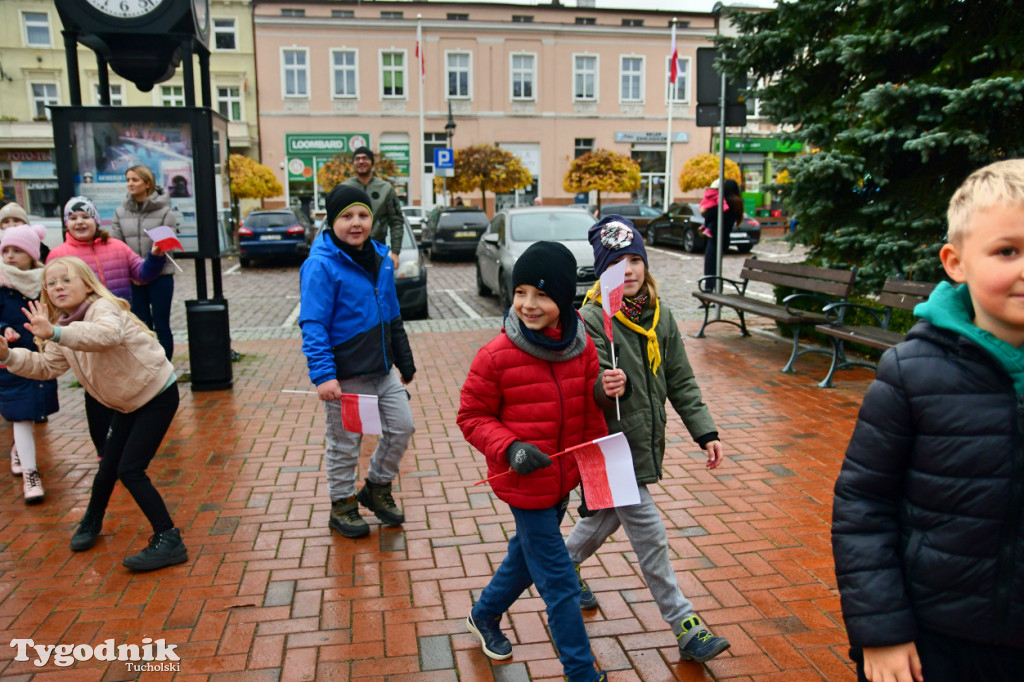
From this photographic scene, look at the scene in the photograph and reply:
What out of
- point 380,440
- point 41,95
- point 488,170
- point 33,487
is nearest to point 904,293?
point 380,440

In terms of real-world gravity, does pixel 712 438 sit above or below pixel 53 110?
Result: below

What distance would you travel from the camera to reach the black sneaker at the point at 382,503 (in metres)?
4.46

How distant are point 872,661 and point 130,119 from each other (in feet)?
23.9

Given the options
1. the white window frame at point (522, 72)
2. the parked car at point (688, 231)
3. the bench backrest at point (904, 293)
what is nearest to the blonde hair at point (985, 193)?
the bench backrest at point (904, 293)

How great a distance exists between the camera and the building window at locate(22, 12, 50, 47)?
3944 cm

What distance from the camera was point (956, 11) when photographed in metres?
7.82

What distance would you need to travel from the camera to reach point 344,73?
41062mm

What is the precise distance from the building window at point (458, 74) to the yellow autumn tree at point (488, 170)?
34.1ft

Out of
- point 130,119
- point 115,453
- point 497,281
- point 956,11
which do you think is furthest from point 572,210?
point 115,453

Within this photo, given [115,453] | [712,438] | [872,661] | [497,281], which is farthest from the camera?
[497,281]

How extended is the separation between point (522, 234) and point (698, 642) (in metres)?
9.75

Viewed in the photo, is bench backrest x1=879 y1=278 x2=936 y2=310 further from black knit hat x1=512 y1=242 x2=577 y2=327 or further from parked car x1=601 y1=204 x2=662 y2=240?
parked car x1=601 y1=204 x2=662 y2=240

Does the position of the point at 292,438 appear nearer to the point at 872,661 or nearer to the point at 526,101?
the point at 872,661

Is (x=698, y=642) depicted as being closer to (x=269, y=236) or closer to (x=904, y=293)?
(x=904, y=293)
